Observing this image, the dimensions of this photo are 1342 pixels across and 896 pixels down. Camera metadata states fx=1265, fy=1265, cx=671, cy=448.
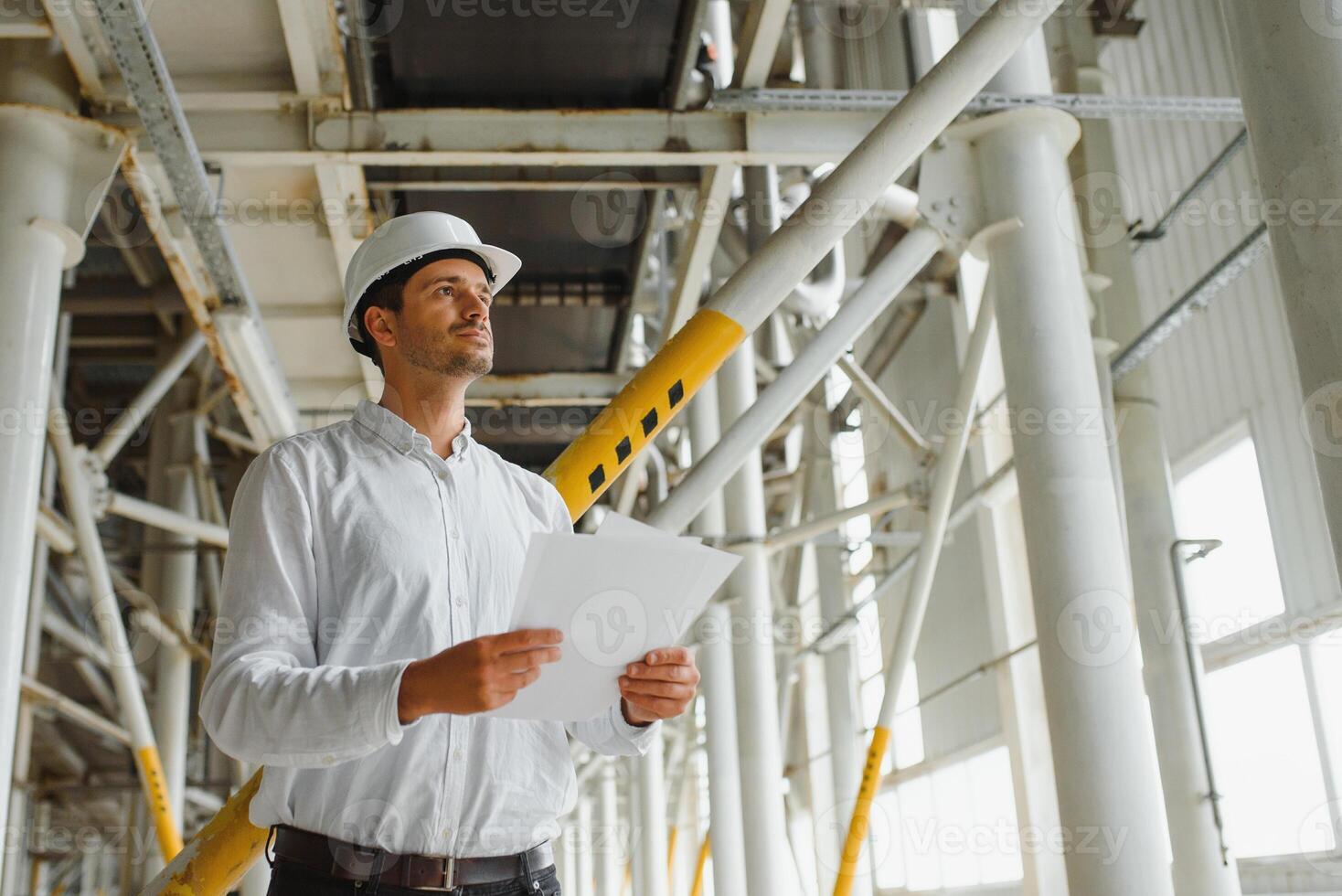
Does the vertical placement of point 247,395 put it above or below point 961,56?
above

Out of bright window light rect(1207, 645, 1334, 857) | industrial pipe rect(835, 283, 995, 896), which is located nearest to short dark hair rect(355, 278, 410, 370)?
industrial pipe rect(835, 283, 995, 896)

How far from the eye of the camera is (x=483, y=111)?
21.6 feet

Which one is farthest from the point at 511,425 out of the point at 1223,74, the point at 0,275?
the point at 1223,74

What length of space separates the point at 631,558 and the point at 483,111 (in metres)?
4.85

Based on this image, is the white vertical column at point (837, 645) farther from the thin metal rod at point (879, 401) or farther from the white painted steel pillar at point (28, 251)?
the white painted steel pillar at point (28, 251)

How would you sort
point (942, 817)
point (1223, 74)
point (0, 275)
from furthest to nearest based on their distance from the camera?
point (942, 817) → point (1223, 74) → point (0, 275)

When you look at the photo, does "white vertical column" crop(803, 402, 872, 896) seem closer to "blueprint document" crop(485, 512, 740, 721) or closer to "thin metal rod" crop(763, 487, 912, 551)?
"thin metal rod" crop(763, 487, 912, 551)

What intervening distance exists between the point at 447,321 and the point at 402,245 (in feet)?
0.74

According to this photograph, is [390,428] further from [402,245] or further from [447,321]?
[402,245]

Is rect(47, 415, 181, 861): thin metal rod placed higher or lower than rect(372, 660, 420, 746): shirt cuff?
higher

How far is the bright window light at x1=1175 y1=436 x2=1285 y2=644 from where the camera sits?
411 inches

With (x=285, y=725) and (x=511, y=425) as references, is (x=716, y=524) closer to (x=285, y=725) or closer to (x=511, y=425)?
(x=511, y=425)

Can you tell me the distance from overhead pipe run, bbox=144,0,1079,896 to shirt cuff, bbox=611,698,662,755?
1330 mm

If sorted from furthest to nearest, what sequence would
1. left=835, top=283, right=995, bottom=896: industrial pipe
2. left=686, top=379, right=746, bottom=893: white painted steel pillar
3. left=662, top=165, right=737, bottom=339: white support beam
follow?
left=686, top=379, right=746, bottom=893: white painted steel pillar < left=662, top=165, right=737, bottom=339: white support beam < left=835, top=283, right=995, bottom=896: industrial pipe
